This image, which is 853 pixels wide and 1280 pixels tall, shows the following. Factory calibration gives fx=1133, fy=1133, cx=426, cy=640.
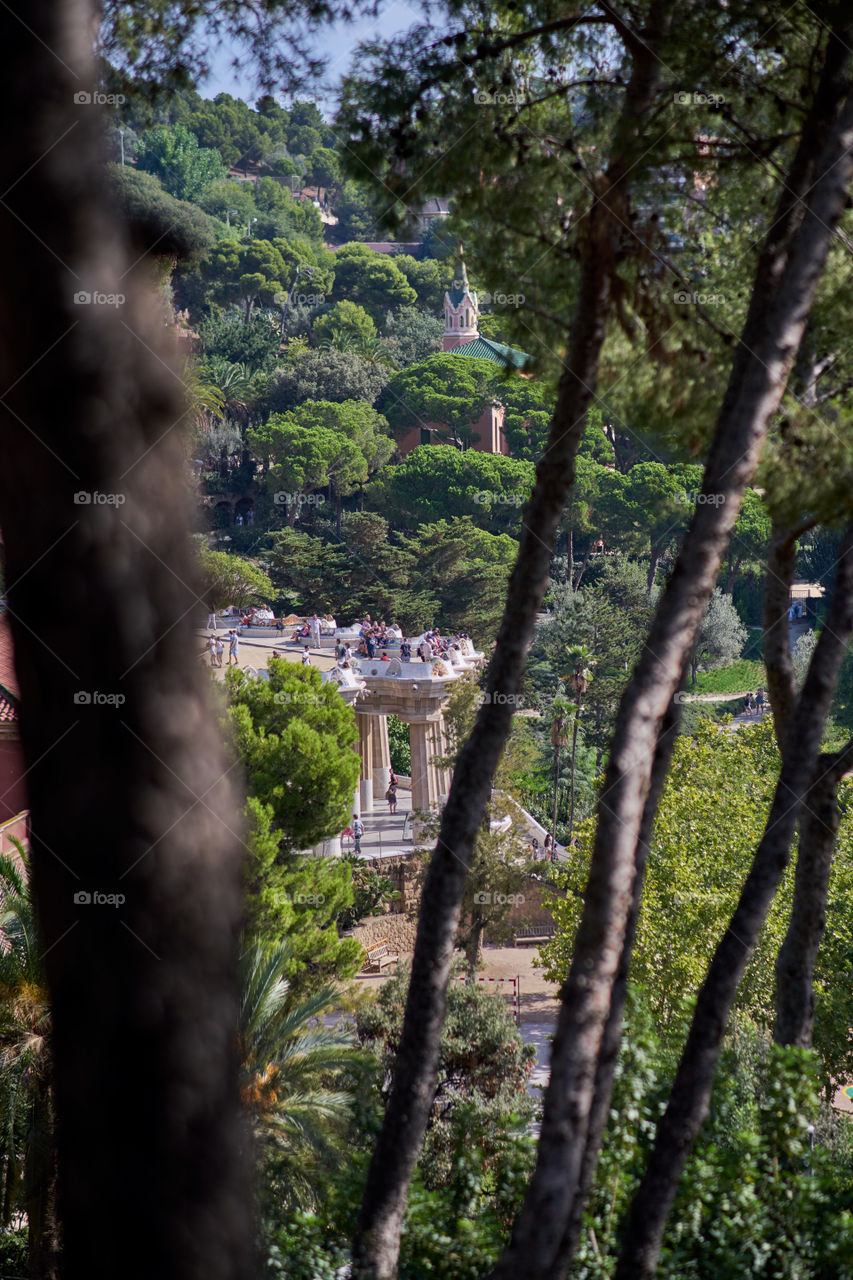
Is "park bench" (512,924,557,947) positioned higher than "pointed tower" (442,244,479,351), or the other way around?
"pointed tower" (442,244,479,351)

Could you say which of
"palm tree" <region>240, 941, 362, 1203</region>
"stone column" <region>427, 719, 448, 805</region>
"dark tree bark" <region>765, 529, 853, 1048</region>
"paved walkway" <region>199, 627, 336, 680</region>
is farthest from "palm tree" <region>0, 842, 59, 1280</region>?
"stone column" <region>427, 719, 448, 805</region>

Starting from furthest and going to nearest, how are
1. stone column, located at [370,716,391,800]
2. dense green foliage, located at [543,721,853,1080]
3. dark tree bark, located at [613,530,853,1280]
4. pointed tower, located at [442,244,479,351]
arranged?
pointed tower, located at [442,244,479,351], stone column, located at [370,716,391,800], dense green foliage, located at [543,721,853,1080], dark tree bark, located at [613,530,853,1280]

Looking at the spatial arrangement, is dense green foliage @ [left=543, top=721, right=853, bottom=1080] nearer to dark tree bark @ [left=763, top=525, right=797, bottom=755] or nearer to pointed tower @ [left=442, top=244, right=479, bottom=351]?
dark tree bark @ [left=763, top=525, right=797, bottom=755]

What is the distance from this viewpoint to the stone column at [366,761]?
28.2 metres

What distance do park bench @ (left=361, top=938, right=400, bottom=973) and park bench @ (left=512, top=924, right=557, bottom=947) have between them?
3.84 meters

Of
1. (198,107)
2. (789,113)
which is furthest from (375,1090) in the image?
(198,107)

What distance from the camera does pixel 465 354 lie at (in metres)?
61.1

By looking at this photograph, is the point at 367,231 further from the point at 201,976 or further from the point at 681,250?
the point at 201,976

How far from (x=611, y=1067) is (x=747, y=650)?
142ft

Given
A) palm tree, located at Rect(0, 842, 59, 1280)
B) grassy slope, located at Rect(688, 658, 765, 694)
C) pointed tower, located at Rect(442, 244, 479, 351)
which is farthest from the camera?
pointed tower, located at Rect(442, 244, 479, 351)

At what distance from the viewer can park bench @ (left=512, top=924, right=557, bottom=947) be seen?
2770 centimetres

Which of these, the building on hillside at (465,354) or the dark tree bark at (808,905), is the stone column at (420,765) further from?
the building on hillside at (465,354)

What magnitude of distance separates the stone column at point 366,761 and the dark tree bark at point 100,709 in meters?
26.4

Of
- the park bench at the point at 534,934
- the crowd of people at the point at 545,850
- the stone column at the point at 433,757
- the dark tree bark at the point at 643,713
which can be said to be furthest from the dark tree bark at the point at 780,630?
the park bench at the point at 534,934
